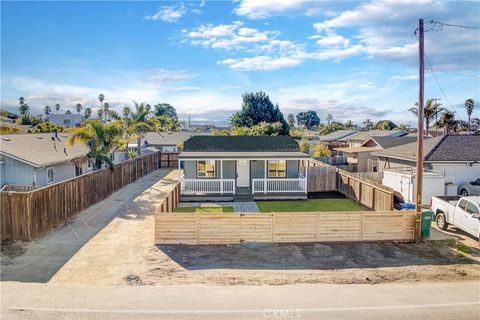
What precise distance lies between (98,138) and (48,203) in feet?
30.4

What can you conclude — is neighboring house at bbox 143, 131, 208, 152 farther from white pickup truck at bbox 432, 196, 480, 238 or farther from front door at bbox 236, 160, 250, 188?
white pickup truck at bbox 432, 196, 480, 238

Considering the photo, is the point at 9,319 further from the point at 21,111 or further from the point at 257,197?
the point at 21,111

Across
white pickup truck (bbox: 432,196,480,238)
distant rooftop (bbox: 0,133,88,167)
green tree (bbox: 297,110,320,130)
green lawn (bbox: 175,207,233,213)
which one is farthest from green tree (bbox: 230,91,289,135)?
green tree (bbox: 297,110,320,130)

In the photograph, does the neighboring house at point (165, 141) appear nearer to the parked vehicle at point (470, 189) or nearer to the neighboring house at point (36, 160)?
the neighboring house at point (36, 160)

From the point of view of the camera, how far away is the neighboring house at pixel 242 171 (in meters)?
23.3

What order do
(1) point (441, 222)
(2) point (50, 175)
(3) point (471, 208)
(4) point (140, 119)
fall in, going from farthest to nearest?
(4) point (140, 119) < (2) point (50, 175) < (1) point (441, 222) < (3) point (471, 208)

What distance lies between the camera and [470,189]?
22.5m

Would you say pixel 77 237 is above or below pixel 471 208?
below

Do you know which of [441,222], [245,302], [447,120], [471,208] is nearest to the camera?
[245,302]

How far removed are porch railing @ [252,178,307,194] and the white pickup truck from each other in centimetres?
819

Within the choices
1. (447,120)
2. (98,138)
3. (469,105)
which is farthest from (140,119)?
(469,105)

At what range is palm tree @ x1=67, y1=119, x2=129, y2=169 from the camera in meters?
24.0

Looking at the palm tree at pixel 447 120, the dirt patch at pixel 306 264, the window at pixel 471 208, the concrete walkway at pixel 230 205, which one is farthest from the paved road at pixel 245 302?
the palm tree at pixel 447 120

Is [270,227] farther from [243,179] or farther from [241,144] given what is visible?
[241,144]
